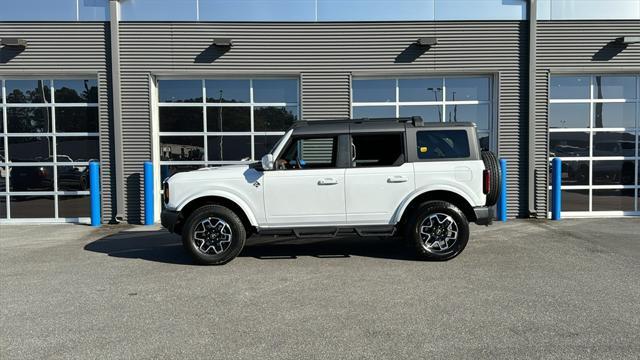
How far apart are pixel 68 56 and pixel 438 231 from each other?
8.71 m

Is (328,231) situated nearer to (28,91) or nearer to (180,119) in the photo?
(180,119)

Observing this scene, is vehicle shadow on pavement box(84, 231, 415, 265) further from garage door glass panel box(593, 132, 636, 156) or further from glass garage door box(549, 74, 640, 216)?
garage door glass panel box(593, 132, 636, 156)

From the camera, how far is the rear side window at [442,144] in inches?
262

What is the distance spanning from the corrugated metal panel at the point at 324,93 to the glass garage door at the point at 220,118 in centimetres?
32

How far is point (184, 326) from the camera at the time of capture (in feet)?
14.1

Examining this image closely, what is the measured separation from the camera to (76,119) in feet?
34.7

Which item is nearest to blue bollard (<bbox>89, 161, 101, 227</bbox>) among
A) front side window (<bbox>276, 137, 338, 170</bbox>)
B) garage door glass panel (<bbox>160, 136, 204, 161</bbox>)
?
garage door glass panel (<bbox>160, 136, 204, 161</bbox>)

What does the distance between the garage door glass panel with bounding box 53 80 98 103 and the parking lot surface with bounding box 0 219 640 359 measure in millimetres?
3909

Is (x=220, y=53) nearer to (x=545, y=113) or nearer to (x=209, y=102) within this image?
(x=209, y=102)

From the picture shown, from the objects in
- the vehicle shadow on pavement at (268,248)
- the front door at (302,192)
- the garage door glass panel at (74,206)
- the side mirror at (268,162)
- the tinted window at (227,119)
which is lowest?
the vehicle shadow on pavement at (268,248)

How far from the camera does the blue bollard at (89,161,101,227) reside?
994 centimetres

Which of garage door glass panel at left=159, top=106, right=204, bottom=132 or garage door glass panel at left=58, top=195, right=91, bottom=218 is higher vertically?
garage door glass panel at left=159, top=106, right=204, bottom=132

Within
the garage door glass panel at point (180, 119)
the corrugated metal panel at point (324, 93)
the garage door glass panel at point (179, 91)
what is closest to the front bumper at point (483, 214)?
the corrugated metal panel at point (324, 93)

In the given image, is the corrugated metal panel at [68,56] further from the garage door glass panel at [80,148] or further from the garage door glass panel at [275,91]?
the garage door glass panel at [275,91]
